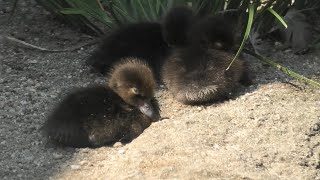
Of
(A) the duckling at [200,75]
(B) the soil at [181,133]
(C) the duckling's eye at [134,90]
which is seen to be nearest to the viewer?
(B) the soil at [181,133]

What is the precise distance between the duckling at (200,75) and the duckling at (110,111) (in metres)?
0.15

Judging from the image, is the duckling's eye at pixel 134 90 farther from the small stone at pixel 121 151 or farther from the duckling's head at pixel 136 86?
the small stone at pixel 121 151

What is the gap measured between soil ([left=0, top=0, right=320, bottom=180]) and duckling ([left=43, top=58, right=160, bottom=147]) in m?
0.06

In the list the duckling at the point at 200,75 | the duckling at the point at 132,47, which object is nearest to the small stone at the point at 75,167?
the duckling at the point at 200,75

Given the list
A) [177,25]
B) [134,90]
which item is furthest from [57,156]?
[177,25]

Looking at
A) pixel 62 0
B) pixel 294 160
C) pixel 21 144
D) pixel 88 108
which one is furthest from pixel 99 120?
pixel 62 0

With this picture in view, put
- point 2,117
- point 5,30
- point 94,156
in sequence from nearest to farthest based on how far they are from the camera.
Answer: point 94,156, point 2,117, point 5,30

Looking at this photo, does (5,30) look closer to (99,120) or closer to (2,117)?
(2,117)

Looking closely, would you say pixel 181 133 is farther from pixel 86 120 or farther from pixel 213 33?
pixel 213 33

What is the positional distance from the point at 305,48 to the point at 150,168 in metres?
1.62

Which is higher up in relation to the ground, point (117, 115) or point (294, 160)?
point (294, 160)

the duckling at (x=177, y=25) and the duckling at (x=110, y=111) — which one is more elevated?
the duckling at (x=177, y=25)

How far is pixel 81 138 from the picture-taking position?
126 inches

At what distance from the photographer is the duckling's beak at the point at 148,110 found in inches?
134
